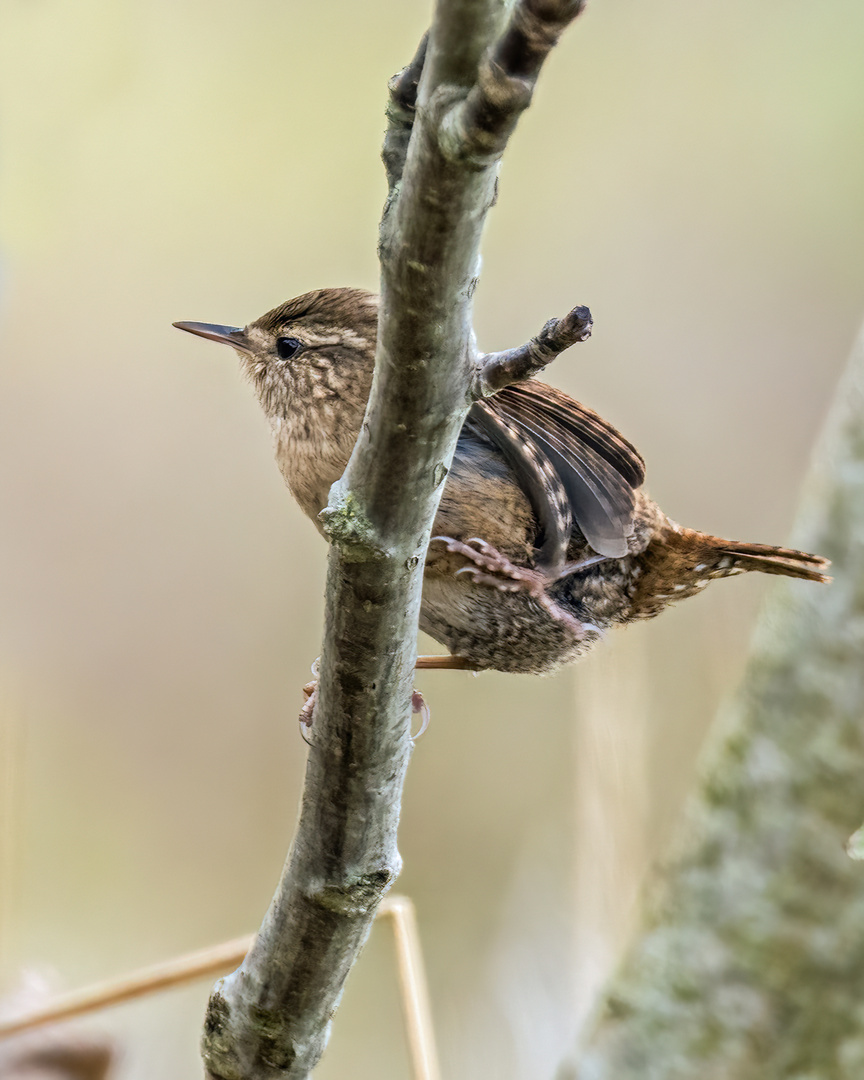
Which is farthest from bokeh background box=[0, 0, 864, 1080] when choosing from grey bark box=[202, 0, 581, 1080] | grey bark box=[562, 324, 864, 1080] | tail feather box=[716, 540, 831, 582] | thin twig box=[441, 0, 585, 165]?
thin twig box=[441, 0, 585, 165]

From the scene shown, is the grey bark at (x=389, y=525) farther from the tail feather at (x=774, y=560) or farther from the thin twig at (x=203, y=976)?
the tail feather at (x=774, y=560)

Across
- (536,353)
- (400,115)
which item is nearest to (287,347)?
(400,115)

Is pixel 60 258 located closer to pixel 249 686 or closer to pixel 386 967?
pixel 249 686

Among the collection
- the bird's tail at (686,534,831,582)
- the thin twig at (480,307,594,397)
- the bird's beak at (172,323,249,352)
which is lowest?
the bird's tail at (686,534,831,582)

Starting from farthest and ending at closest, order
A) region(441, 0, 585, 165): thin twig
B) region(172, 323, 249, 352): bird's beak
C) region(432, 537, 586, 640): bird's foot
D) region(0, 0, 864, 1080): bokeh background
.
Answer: region(0, 0, 864, 1080): bokeh background → region(172, 323, 249, 352): bird's beak → region(432, 537, 586, 640): bird's foot → region(441, 0, 585, 165): thin twig

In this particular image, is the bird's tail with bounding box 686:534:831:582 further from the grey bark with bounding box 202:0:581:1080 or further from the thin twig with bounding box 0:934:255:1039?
the thin twig with bounding box 0:934:255:1039

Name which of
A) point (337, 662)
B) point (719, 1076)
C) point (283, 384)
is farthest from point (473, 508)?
point (719, 1076)
